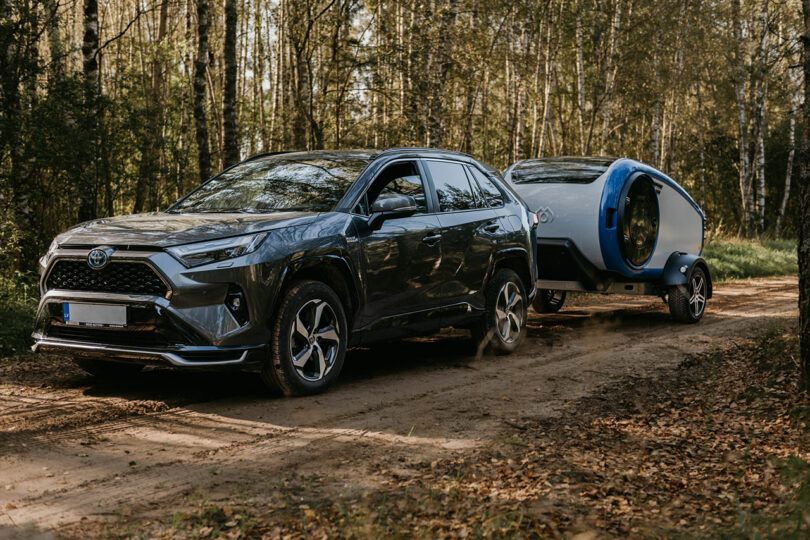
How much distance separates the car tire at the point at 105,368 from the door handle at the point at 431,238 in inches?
102

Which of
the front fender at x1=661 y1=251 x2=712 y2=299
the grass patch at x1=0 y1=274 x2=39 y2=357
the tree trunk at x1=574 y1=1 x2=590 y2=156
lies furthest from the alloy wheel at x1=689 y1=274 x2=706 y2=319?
the tree trunk at x1=574 y1=1 x2=590 y2=156

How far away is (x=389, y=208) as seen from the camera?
635 cm

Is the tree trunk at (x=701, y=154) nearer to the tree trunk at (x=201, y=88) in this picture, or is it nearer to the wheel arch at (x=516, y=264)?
the tree trunk at (x=201, y=88)

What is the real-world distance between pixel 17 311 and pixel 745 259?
16.6 m

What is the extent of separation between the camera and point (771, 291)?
47.9ft

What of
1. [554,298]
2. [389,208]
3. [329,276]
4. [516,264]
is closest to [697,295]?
[554,298]

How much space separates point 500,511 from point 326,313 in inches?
107

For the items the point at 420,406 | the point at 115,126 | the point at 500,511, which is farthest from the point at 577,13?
the point at 500,511

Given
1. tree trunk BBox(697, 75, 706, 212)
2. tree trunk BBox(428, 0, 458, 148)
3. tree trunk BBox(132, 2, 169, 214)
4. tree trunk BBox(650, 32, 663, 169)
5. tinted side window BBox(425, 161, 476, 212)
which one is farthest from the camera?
tree trunk BBox(697, 75, 706, 212)

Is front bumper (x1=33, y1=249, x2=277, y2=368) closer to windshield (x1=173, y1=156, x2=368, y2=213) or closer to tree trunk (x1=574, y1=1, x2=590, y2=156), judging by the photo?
windshield (x1=173, y1=156, x2=368, y2=213)

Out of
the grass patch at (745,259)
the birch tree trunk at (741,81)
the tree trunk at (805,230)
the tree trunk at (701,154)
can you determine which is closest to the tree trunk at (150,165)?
the tree trunk at (805,230)

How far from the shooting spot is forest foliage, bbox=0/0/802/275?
10.8 meters

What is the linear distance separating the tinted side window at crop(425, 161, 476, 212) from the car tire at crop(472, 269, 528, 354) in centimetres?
89

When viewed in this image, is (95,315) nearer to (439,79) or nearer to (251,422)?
(251,422)
